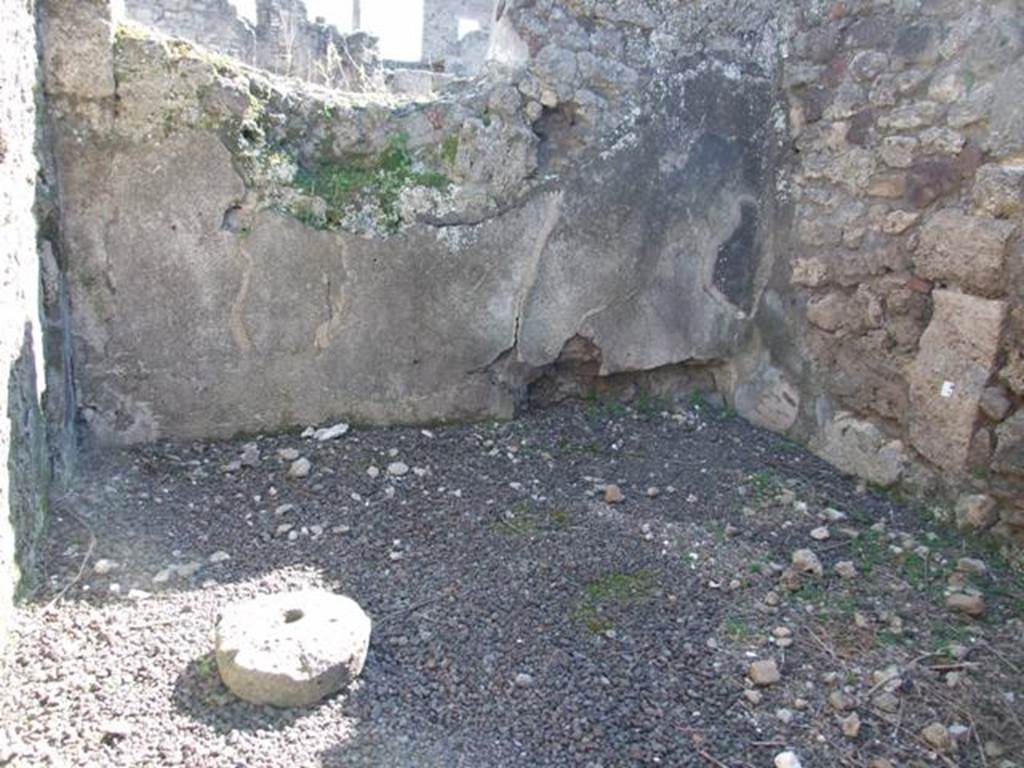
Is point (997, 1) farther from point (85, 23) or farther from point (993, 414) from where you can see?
point (85, 23)

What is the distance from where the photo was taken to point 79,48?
A: 248 centimetres

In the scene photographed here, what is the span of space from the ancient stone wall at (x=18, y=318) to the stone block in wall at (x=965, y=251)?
2672 mm

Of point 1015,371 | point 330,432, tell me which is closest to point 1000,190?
point 1015,371

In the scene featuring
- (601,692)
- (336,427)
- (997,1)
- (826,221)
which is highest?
(997,1)

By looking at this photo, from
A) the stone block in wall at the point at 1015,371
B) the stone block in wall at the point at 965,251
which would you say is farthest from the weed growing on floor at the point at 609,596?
the stone block in wall at the point at 965,251

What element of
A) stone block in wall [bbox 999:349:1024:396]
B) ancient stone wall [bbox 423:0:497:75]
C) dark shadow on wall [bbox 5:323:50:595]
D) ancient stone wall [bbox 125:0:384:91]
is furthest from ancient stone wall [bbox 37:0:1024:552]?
ancient stone wall [bbox 423:0:497:75]

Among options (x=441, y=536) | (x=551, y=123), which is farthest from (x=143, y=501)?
(x=551, y=123)

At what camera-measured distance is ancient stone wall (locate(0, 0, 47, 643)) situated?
2.00 metres

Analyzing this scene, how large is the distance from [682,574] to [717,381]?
1.26 meters

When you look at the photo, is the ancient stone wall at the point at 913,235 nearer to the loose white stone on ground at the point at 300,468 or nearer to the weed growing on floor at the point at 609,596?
the weed growing on floor at the point at 609,596

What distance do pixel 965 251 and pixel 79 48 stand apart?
9.12ft

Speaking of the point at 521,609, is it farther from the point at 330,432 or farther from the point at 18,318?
the point at 18,318

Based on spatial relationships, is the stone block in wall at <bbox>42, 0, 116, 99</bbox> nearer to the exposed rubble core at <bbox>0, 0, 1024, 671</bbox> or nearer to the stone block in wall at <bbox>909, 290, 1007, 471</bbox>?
the exposed rubble core at <bbox>0, 0, 1024, 671</bbox>

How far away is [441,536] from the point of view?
247 centimetres
